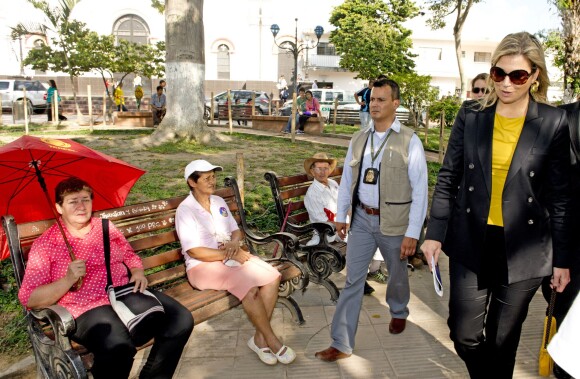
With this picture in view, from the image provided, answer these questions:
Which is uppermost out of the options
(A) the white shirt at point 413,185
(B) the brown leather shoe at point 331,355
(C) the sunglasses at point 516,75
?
(C) the sunglasses at point 516,75

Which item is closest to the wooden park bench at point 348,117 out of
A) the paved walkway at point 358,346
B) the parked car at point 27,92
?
the parked car at point 27,92

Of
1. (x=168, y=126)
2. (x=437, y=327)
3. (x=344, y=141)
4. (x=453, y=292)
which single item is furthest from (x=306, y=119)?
(x=453, y=292)

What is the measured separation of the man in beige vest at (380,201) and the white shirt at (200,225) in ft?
3.25

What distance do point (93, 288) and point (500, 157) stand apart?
2.45 metres

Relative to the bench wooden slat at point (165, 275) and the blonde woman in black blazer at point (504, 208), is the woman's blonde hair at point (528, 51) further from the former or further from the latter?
the bench wooden slat at point (165, 275)

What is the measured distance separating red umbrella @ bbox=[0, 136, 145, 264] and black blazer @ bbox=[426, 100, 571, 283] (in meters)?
2.18

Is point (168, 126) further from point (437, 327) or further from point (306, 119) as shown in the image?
point (437, 327)

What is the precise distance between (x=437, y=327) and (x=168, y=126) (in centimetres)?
927

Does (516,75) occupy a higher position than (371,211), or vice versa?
(516,75)

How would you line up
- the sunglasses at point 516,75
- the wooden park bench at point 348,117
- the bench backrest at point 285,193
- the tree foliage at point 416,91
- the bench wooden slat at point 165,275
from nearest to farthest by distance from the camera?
the sunglasses at point 516,75 → the bench wooden slat at point 165,275 → the bench backrest at point 285,193 → the tree foliage at point 416,91 → the wooden park bench at point 348,117

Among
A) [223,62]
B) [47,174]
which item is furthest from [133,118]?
[223,62]

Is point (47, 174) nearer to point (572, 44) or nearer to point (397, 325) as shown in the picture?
point (397, 325)

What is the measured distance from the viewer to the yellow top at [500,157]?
259 centimetres

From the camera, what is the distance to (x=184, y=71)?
11852 millimetres
